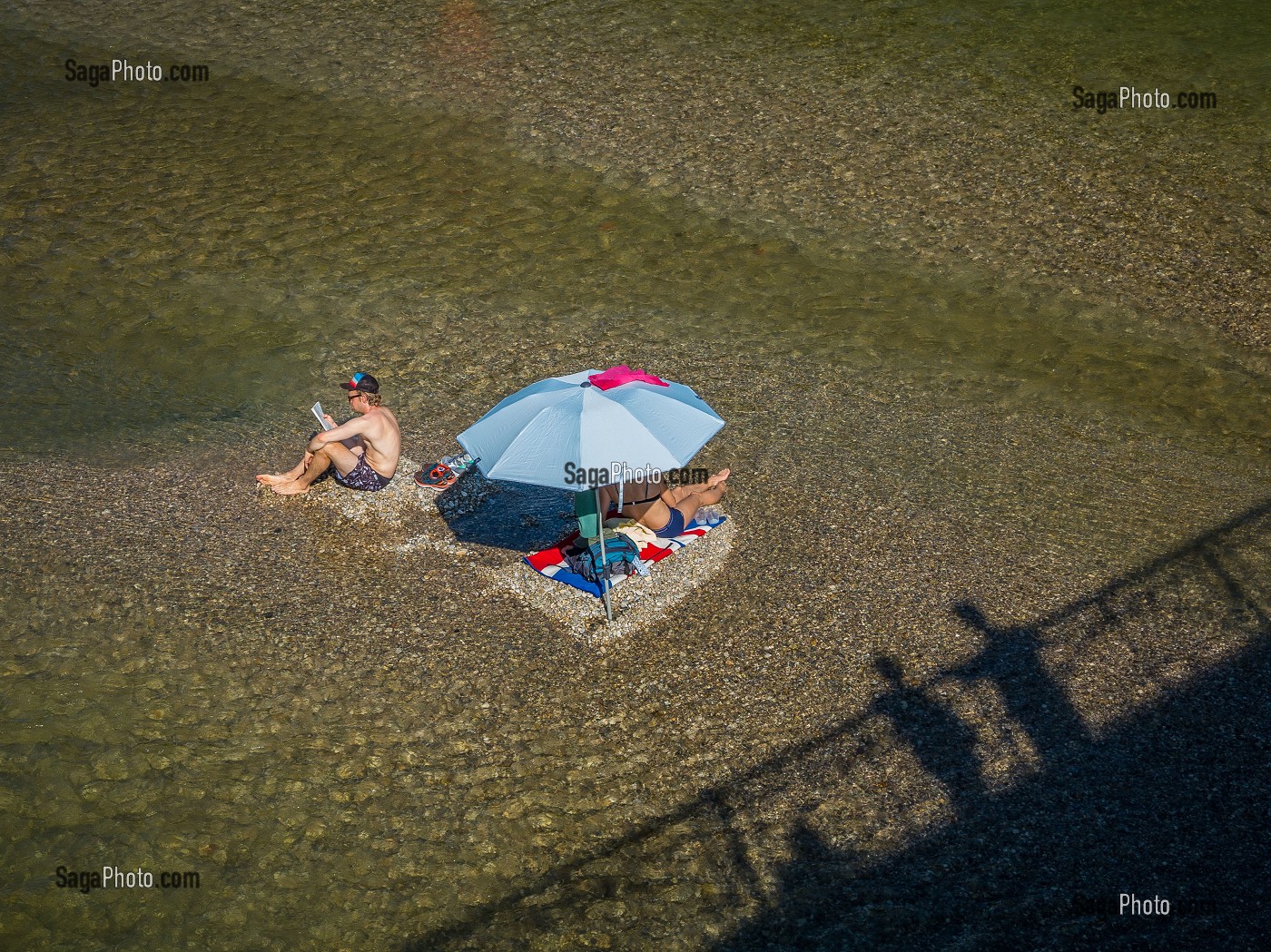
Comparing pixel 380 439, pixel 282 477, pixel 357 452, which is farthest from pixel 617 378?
pixel 282 477

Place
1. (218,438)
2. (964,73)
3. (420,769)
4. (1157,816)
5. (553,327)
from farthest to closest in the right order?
(964,73) → (553,327) → (218,438) → (420,769) → (1157,816)

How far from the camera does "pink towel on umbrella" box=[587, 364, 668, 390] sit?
992cm

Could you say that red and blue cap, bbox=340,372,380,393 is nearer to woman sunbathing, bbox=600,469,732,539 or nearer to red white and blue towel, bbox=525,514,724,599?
Result: red white and blue towel, bbox=525,514,724,599

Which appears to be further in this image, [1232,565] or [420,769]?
[1232,565]

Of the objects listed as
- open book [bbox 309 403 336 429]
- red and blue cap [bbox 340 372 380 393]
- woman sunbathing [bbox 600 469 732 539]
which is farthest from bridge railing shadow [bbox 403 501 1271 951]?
open book [bbox 309 403 336 429]

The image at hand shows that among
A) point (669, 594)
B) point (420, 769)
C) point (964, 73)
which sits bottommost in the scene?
point (420, 769)

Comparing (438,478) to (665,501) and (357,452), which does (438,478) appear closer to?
(357,452)

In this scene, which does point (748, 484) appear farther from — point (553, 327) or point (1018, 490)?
point (553, 327)

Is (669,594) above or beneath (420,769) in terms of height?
above

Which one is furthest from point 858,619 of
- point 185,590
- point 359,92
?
point 359,92

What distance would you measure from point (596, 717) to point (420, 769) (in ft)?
4.73

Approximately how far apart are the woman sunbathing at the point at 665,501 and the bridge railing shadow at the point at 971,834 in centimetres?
252

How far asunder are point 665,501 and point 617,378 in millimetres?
1563

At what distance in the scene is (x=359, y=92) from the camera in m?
20.8
